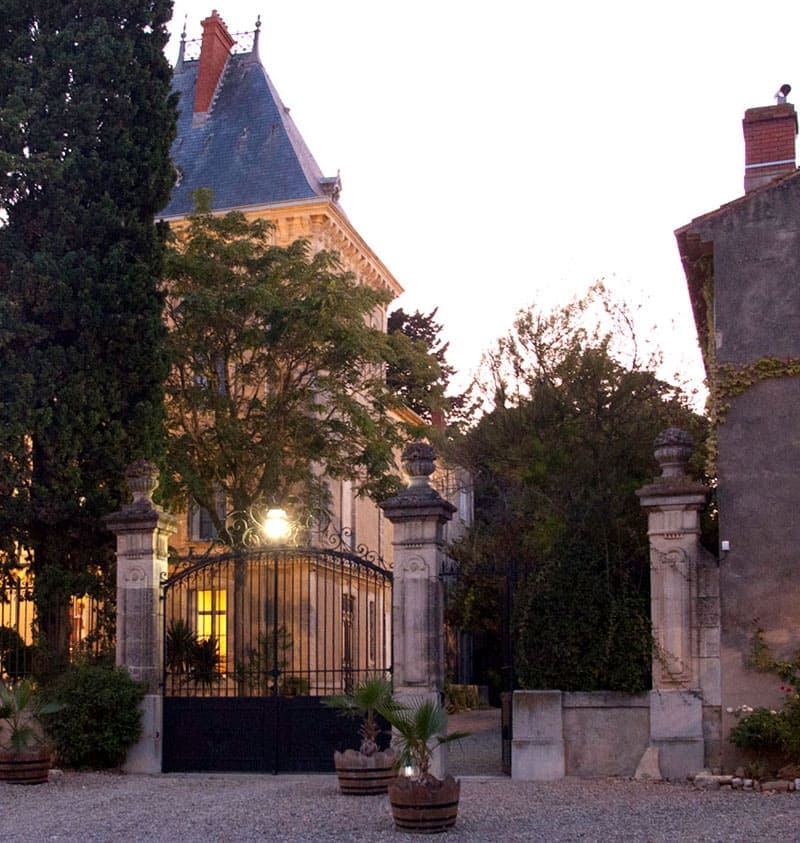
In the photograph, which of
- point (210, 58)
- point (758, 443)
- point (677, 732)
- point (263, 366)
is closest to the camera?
point (677, 732)

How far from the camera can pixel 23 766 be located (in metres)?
12.5

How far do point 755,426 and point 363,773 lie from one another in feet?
17.5

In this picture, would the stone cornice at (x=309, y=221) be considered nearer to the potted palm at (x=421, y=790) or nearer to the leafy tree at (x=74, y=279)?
the leafy tree at (x=74, y=279)

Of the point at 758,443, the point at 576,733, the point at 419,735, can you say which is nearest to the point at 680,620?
the point at 576,733

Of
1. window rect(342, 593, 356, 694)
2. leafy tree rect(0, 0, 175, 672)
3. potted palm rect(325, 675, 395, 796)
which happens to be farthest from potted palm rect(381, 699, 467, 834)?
leafy tree rect(0, 0, 175, 672)

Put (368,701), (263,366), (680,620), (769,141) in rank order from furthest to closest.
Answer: (263,366) → (769,141) → (680,620) → (368,701)

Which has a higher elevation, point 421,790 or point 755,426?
point 755,426

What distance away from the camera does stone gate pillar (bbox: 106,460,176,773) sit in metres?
14.1

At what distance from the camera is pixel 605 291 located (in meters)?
17.2

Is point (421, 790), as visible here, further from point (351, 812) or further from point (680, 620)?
point (680, 620)

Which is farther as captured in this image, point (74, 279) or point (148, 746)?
point (74, 279)

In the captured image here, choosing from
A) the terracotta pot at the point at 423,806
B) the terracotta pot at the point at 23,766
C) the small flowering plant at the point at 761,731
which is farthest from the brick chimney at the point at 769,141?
the terracotta pot at the point at 23,766

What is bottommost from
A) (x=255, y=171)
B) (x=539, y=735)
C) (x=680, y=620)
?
(x=539, y=735)

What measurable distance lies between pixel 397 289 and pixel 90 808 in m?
23.4
